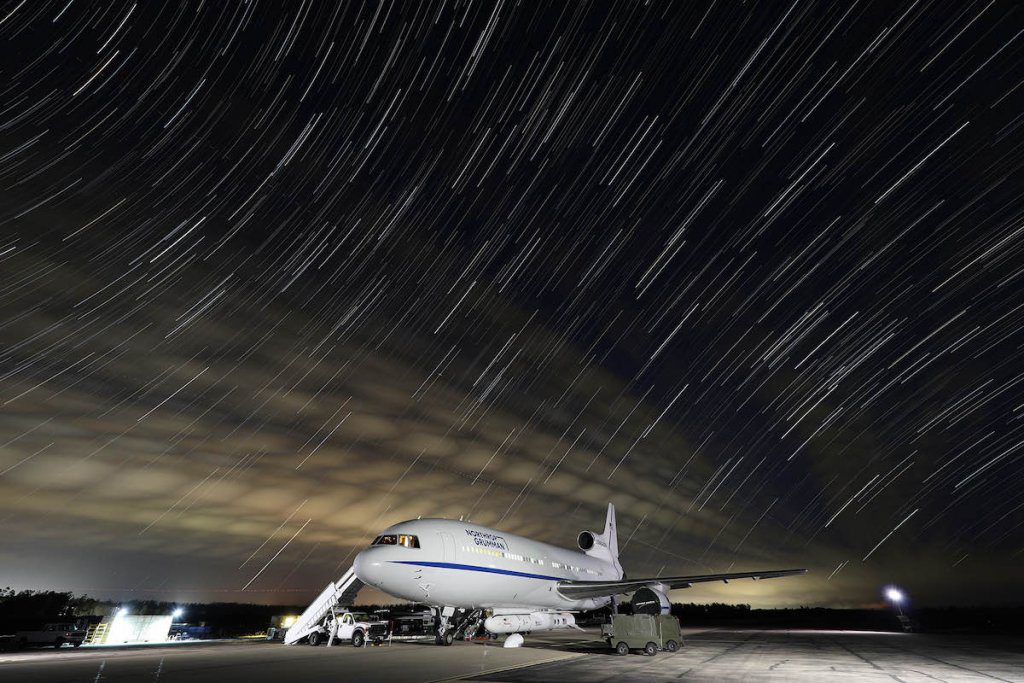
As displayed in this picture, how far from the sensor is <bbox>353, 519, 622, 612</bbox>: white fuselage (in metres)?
21.7

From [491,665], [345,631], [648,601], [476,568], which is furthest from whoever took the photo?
[648,601]

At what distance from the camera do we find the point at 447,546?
915 inches

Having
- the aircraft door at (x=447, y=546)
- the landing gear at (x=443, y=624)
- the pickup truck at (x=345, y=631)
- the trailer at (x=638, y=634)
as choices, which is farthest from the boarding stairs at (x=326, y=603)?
the trailer at (x=638, y=634)

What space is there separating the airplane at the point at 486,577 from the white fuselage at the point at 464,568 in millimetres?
36

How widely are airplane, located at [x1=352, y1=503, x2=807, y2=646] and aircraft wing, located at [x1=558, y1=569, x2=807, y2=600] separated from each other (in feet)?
0.17

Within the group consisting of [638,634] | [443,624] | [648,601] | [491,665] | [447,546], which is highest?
[447,546]

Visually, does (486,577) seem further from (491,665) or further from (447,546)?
(491,665)

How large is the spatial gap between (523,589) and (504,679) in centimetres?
1477

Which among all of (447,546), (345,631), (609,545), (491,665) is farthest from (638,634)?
(609,545)

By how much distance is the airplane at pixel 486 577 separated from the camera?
21859 millimetres

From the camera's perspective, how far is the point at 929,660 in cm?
1991

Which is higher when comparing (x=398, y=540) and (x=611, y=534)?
(x=611, y=534)

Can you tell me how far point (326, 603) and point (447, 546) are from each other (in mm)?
8163

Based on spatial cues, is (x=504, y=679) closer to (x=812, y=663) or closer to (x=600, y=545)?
(x=812, y=663)
